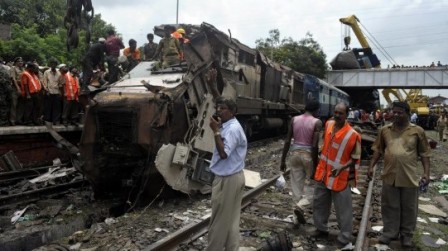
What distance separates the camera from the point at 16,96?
407 inches

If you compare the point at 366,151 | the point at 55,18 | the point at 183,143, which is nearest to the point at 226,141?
the point at 183,143

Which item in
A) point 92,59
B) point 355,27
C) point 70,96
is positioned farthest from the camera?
point 355,27

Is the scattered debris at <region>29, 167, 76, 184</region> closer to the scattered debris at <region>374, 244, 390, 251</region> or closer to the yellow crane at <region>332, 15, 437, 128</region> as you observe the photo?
the scattered debris at <region>374, 244, 390, 251</region>

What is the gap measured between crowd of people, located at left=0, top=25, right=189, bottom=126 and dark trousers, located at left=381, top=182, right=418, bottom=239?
5.36 m

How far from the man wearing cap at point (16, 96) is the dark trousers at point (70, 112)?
1.16 meters

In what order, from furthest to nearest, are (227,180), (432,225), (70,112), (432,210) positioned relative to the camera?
(70,112), (432,210), (432,225), (227,180)

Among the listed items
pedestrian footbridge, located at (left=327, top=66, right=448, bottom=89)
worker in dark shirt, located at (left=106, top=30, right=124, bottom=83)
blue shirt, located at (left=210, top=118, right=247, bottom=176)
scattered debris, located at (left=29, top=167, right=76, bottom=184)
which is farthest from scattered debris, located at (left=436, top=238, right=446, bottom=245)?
pedestrian footbridge, located at (left=327, top=66, right=448, bottom=89)

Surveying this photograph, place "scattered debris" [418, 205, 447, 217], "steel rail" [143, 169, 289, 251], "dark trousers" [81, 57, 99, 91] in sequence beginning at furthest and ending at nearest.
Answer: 1. "dark trousers" [81, 57, 99, 91]
2. "scattered debris" [418, 205, 447, 217]
3. "steel rail" [143, 169, 289, 251]

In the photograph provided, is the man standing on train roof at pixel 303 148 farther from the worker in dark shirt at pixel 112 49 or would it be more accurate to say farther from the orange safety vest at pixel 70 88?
the orange safety vest at pixel 70 88

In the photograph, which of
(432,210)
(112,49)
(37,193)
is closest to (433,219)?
(432,210)

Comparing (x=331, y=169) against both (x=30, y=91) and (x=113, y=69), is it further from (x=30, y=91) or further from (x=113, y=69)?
(x=30, y=91)

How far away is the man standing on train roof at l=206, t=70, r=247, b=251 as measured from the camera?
391 cm

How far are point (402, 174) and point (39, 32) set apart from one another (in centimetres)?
3554

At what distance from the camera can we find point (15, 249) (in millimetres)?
5383
